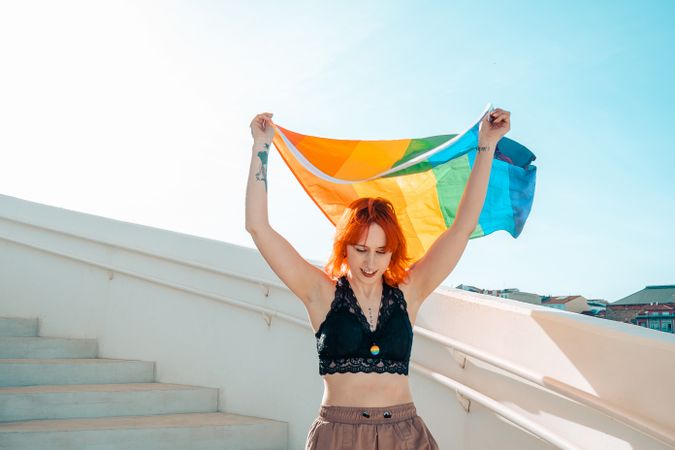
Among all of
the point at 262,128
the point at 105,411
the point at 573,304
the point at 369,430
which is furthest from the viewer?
the point at 105,411

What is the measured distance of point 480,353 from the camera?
236 cm

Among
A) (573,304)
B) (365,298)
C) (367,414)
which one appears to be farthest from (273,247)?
(573,304)

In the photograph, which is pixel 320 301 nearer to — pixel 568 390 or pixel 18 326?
pixel 568 390

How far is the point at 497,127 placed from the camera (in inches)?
89.0

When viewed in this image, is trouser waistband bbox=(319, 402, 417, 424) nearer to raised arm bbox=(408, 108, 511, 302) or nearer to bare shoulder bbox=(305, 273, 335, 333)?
bare shoulder bbox=(305, 273, 335, 333)

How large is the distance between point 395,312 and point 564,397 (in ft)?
1.90

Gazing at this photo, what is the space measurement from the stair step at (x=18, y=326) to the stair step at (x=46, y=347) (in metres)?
0.23

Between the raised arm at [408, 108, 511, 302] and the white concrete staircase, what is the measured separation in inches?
69.6

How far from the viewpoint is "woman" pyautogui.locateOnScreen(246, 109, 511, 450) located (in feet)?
6.26

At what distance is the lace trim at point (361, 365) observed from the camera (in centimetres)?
196

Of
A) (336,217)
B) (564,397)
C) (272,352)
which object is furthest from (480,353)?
(272,352)

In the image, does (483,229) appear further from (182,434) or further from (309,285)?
(182,434)

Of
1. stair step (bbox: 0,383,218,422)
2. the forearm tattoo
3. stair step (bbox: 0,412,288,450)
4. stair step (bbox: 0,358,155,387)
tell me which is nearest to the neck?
the forearm tattoo

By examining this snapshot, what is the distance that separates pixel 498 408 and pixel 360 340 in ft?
2.08
